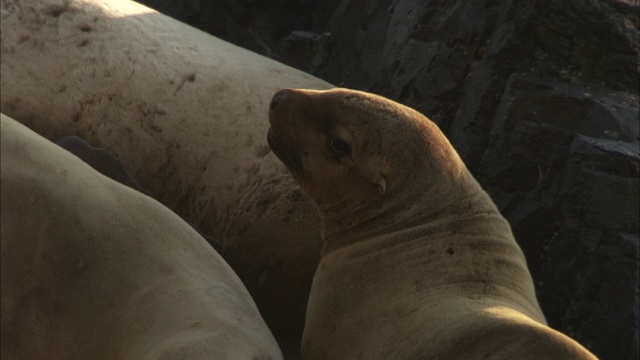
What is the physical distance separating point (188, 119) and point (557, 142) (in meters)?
1.48

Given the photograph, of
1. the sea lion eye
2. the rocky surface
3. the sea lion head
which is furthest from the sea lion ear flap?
the rocky surface

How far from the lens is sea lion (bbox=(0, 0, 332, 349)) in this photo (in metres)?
3.42

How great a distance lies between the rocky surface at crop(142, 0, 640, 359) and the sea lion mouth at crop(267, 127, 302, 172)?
1.10 m

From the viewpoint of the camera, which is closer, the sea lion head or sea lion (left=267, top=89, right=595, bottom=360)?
sea lion (left=267, top=89, right=595, bottom=360)

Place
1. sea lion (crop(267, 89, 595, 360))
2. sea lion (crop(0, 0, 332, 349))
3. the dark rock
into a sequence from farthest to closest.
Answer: the dark rock → sea lion (crop(0, 0, 332, 349)) → sea lion (crop(267, 89, 595, 360))

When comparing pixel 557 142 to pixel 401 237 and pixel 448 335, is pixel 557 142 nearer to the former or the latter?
pixel 401 237

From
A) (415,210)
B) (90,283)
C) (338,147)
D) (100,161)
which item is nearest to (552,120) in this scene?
(415,210)

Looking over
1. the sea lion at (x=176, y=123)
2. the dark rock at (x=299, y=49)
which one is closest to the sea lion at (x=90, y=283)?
the sea lion at (x=176, y=123)

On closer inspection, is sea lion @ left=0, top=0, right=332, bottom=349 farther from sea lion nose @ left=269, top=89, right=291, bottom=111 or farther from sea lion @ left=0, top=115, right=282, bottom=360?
sea lion @ left=0, top=115, right=282, bottom=360

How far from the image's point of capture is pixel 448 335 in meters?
2.31

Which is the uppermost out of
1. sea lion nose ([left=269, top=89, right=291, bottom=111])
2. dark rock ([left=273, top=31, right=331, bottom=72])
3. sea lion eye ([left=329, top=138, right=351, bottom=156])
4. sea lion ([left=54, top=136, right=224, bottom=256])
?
sea lion nose ([left=269, top=89, right=291, bottom=111])

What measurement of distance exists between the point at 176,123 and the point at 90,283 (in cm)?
143

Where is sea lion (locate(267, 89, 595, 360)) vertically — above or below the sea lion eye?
below

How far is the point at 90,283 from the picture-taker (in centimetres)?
224
